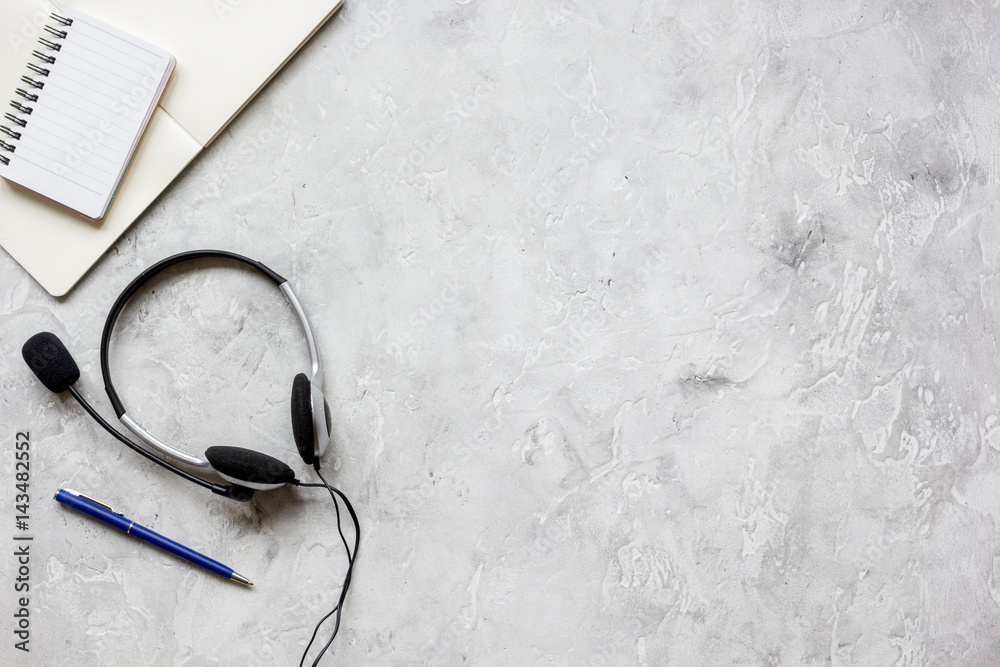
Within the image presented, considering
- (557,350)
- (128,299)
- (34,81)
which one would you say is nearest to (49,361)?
(128,299)

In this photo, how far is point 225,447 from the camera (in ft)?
2.19

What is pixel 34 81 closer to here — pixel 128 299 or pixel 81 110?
pixel 81 110

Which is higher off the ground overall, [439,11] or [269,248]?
[439,11]

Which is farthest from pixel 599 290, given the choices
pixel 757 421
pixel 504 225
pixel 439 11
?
pixel 439 11

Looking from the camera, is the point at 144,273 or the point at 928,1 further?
the point at 928,1

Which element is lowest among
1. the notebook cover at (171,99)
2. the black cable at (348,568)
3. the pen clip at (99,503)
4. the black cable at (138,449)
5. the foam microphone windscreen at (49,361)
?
the black cable at (348,568)

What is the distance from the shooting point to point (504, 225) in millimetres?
755

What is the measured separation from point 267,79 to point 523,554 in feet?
2.06

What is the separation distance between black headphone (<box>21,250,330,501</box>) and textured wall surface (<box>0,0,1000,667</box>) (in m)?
0.03

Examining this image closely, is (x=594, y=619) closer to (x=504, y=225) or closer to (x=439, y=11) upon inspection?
(x=504, y=225)

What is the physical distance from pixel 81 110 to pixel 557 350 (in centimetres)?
60

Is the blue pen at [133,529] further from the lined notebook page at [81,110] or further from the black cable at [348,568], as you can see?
the lined notebook page at [81,110]

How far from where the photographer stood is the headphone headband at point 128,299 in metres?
0.68

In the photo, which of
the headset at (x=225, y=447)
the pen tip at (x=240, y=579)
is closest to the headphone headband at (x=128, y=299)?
the headset at (x=225, y=447)
